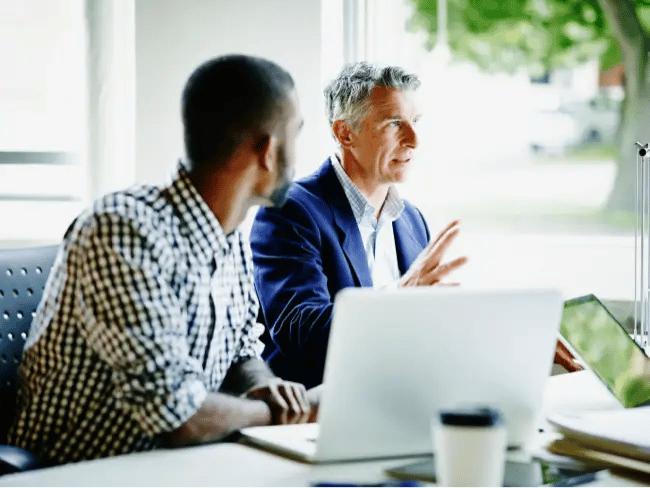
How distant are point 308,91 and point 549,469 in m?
1.96

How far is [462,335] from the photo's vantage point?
128 centimetres

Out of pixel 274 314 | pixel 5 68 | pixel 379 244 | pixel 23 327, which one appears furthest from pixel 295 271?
pixel 5 68

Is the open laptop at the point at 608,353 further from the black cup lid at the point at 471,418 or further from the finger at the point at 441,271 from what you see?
the black cup lid at the point at 471,418

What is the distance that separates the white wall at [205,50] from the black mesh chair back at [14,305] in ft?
4.41

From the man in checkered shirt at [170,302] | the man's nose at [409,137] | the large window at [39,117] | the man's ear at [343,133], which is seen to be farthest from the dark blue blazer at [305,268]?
the large window at [39,117]

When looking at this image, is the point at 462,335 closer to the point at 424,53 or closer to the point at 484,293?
the point at 484,293

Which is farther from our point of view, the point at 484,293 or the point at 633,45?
the point at 633,45

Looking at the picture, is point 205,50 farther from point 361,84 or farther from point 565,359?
point 565,359

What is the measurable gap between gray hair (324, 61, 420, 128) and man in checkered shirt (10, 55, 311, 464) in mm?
770

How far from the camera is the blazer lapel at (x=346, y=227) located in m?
2.38

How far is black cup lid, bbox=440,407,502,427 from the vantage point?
113 centimetres

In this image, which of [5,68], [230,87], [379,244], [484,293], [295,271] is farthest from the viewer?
[5,68]

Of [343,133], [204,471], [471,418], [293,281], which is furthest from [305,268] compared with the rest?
[471,418]

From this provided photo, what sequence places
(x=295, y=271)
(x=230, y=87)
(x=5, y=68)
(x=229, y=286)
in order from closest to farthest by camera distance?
1. (x=230, y=87)
2. (x=229, y=286)
3. (x=295, y=271)
4. (x=5, y=68)
